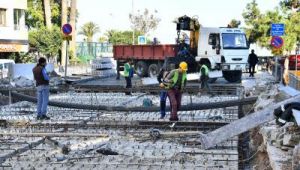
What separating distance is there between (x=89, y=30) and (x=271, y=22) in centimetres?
5124

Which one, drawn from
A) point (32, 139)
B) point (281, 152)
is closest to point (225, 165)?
point (281, 152)

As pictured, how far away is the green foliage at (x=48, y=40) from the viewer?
171 feet

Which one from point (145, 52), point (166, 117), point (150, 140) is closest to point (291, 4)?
point (145, 52)

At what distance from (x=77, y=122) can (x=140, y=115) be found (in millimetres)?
2428

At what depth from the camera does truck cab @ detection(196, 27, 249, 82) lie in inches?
1054

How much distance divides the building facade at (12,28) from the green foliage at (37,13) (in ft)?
42.4

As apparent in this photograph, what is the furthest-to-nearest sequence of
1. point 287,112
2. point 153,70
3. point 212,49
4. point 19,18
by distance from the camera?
point 19,18, point 153,70, point 212,49, point 287,112

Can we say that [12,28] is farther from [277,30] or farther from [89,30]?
[89,30]

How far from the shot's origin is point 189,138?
10.9 m

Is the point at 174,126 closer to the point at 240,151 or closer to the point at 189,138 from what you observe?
the point at 189,138

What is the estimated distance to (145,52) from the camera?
1236 inches

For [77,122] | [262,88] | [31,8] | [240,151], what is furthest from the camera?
[31,8]

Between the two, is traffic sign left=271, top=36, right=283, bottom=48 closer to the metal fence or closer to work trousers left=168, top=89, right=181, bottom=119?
work trousers left=168, top=89, right=181, bottom=119

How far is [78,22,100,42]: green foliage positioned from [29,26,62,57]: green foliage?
3884 centimetres
